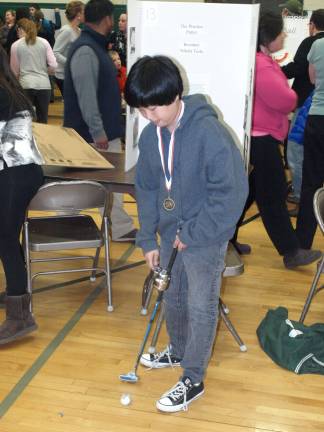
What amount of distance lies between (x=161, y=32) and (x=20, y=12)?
4.50 meters

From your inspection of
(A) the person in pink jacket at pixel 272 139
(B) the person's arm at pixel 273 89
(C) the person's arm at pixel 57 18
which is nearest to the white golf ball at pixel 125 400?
(A) the person in pink jacket at pixel 272 139

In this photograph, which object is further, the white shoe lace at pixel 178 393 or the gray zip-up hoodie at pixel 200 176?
the white shoe lace at pixel 178 393

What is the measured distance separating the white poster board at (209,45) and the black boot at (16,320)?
3.90ft

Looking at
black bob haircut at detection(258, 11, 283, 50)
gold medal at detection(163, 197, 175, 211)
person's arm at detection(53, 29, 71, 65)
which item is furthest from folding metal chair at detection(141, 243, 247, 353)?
person's arm at detection(53, 29, 71, 65)

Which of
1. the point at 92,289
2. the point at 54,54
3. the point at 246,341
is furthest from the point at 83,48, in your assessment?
the point at 54,54

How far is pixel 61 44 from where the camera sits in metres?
6.71

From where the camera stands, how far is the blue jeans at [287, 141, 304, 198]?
4.96m

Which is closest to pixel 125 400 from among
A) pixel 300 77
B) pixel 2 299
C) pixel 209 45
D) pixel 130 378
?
pixel 130 378

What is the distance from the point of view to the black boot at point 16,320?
2.77 metres

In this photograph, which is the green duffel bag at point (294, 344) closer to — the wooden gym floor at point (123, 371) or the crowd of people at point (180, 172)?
the wooden gym floor at point (123, 371)

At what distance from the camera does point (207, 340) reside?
7.54ft

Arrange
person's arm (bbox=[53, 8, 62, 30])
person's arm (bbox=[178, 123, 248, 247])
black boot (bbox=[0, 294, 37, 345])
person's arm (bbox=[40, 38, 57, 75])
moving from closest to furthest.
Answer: person's arm (bbox=[178, 123, 248, 247])
black boot (bbox=[0, 294, 37, 345])
person's arm (bbox=[40, 38, 57, 75])
person's arm (bbox=[53, 8, 62, 30])

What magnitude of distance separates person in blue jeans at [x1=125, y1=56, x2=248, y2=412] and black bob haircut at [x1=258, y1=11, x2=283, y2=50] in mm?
1402

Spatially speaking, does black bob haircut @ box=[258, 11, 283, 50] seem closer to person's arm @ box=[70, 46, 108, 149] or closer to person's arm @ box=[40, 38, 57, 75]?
person's arm @ box=[70, 46, 108, 149]
